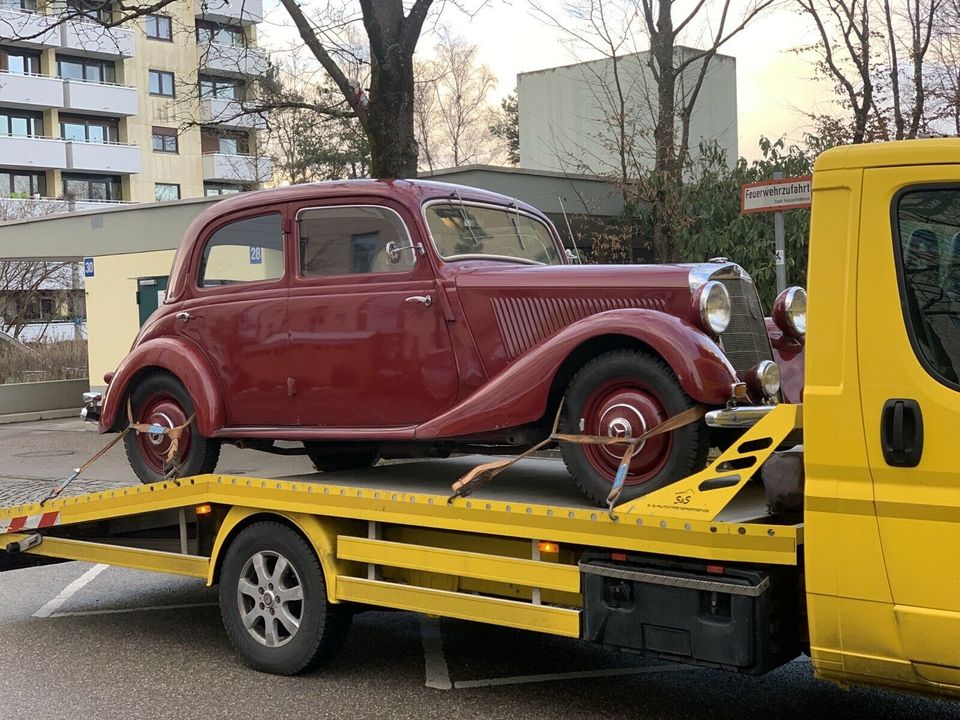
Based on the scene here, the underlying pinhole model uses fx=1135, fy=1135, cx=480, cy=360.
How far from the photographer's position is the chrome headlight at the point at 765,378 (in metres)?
5.00

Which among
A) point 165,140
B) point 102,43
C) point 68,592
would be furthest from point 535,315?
point 165,140

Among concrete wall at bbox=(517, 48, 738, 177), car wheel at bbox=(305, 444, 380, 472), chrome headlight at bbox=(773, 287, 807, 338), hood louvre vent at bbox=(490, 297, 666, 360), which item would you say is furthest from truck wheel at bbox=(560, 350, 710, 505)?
concrete wall at bbox=(517, 48, 738, 177)

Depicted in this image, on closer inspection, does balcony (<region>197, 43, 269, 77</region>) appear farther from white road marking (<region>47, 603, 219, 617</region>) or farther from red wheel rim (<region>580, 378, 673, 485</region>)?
red wheel rim (<region>580, 378, 673, 485</region>)

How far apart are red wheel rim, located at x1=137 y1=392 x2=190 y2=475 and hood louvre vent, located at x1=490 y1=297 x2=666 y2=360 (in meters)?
2.17

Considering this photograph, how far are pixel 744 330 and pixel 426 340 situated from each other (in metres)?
1.59

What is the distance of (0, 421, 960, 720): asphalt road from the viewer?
200 inches

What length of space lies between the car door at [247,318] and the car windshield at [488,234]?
941 mm

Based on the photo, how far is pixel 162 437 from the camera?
22.1ft

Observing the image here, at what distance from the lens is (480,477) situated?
4992mm

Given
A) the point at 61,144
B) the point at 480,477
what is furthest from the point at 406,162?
the point at 61,144

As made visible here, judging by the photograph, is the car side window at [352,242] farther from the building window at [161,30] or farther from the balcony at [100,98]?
the building window at [161,30]

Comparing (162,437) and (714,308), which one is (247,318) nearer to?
(162,437)

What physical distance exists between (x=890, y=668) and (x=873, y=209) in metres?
1.54

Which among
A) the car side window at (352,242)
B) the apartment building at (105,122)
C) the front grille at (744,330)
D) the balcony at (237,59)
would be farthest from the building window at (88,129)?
the front grille at (744,330)
